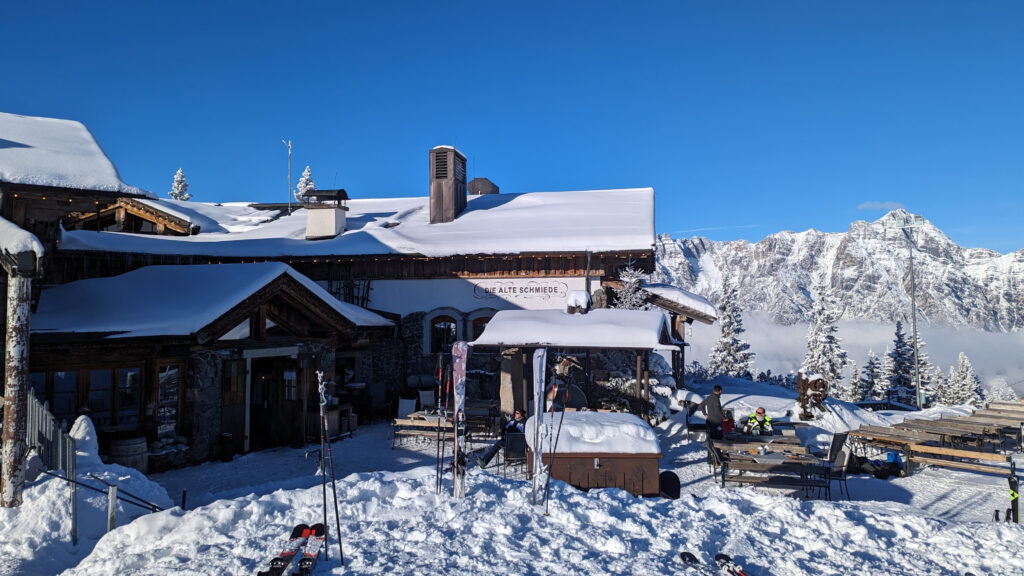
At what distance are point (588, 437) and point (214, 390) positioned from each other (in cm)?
739

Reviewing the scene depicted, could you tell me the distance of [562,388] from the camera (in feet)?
53.8

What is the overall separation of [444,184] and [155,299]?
11939 mm

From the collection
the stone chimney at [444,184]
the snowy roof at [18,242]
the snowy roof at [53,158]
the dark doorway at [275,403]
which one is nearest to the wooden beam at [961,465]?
the dark doorway at [275,403]

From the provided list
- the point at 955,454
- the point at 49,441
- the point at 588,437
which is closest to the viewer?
the point at 49,441

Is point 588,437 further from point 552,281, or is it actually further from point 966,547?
point 552,281

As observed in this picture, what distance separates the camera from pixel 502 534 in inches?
253

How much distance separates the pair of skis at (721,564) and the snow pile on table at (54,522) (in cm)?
622

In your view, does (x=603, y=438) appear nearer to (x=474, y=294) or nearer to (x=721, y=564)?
(x=721, y=564)

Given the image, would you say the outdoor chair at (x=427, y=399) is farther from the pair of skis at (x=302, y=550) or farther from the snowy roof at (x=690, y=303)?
the pair of skis at (x=302, y=550)

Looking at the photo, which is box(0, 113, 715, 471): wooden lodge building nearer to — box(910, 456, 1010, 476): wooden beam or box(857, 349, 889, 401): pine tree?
box(910, 456, 1010, 476): wooden beam

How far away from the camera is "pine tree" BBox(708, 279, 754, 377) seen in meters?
42.5

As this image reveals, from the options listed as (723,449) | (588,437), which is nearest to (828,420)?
(723,449)

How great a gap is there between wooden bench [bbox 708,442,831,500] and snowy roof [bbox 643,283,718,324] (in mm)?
8518

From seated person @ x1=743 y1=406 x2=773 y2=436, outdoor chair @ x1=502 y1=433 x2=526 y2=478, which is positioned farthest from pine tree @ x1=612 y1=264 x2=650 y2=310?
outdoor chair @ x1=502 y1=433 x2=526 y2=478
